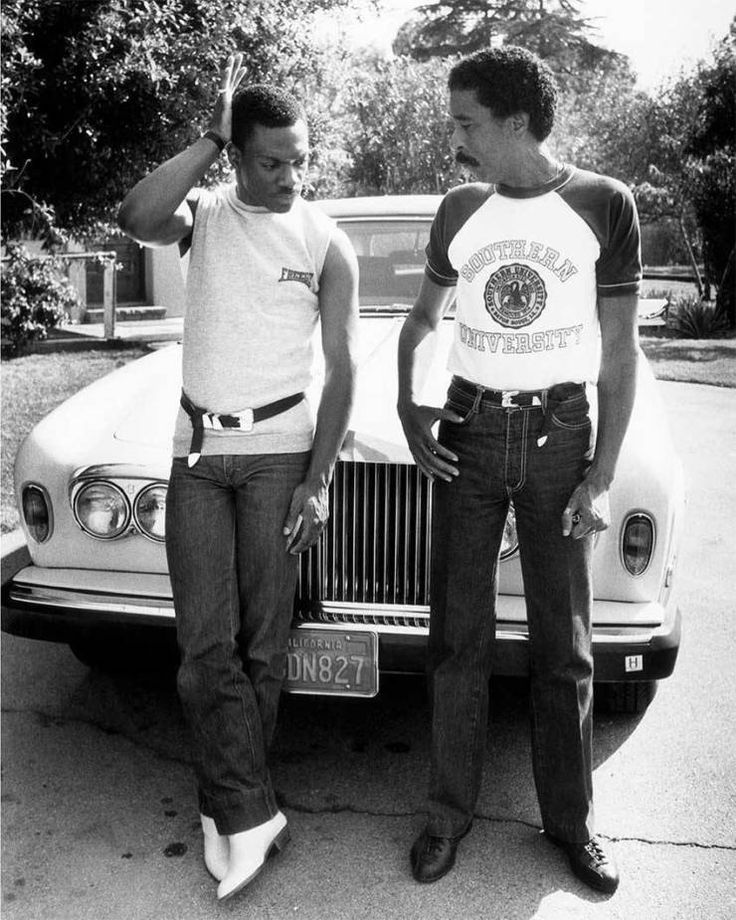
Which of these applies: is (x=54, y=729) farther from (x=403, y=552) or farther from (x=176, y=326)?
(x=176, y=326)

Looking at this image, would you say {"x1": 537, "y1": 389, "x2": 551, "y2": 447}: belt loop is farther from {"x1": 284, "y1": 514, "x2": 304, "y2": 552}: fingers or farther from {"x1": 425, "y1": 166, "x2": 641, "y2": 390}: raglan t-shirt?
{"x1": 284, "y1": 514, "x2": 304, "y2": 552}: fingers

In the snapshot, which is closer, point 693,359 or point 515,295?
point 515,295

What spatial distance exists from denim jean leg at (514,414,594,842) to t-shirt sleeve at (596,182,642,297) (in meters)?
0.36

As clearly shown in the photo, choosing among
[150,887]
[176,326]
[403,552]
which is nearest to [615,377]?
[403,552]

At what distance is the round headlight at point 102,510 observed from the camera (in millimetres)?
3248

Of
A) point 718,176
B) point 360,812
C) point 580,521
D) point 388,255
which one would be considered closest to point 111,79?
point 388,255

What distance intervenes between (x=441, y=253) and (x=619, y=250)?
0.47 meters

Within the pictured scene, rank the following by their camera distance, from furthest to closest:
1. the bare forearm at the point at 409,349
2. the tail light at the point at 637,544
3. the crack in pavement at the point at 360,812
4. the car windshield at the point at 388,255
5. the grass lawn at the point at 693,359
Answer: the grass lawn at the point at 693,359, the car windshield at the point at 388,255, the tail light at the point at 637,544, the crack in pavement at the point at 360,812, the bare forearm at the point at 409,349

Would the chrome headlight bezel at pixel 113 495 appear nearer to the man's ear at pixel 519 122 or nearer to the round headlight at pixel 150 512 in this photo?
the round headlight at pixel 150 512

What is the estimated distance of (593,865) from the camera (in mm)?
2748

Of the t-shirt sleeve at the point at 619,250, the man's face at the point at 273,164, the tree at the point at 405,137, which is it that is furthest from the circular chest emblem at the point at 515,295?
the tree at the point at 405,137

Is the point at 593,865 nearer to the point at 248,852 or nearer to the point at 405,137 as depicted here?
the point at 248,852

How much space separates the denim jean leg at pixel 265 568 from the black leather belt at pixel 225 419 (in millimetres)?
94

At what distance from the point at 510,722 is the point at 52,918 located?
1.73 metres
